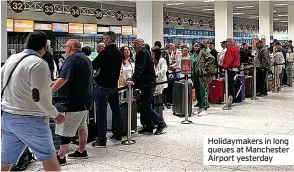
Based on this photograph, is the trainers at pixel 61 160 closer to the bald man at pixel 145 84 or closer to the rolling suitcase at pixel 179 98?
the bald man at pixel 145 84

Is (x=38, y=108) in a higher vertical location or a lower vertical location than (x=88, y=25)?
lower

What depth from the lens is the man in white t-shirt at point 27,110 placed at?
9.16ft

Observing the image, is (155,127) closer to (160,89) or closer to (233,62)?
(160,89)

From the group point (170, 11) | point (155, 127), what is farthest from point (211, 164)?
point (170, 11)

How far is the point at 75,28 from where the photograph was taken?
1959 cm

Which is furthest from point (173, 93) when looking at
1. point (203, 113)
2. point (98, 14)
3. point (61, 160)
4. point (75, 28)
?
point (98, 14)

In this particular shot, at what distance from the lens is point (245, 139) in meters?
5.40

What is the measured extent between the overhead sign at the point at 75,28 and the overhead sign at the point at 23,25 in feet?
7.07

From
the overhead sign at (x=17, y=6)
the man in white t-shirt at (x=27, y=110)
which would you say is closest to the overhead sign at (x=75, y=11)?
the overhead sign at (x=17, y=6)

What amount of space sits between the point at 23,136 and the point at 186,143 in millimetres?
3028

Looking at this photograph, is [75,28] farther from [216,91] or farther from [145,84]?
[145,84]

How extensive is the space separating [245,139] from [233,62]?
3.41 m

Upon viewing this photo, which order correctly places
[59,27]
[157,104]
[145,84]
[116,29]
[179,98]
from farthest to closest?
1. [116,29]
2. [59,27]
3. [179,98]
4. [157,104]
5. [145,84]

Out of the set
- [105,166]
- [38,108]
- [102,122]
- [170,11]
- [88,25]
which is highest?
[170,11]
